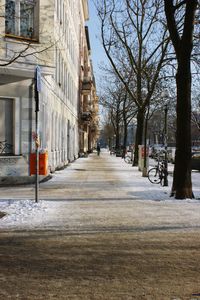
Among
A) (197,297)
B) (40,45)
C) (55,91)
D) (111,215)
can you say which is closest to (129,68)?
(55,91)

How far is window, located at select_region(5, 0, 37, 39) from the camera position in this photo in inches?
570

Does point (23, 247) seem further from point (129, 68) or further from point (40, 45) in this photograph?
point (129, 68)

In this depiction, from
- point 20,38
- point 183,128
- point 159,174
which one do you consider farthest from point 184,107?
point 20,38

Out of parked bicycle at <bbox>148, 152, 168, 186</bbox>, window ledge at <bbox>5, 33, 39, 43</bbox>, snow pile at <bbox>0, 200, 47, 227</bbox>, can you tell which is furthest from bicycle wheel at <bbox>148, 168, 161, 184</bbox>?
snow pile at <bbox>0, 200, 47, 227</bbox>

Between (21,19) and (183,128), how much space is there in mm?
7144

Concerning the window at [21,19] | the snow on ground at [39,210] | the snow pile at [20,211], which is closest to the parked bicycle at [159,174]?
the snow on ground at [39,210]

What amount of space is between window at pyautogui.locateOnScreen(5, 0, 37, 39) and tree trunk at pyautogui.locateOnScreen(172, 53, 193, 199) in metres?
6.01

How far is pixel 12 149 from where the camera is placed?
15844mm

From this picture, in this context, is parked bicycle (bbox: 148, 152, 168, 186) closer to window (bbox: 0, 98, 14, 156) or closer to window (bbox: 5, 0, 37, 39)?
window (bbox: 0, 98, 14, 156)

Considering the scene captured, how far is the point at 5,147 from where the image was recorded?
15.6 m

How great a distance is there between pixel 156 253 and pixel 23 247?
203cm

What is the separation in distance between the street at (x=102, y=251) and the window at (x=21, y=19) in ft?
22.2

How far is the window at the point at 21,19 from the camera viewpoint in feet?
47.5

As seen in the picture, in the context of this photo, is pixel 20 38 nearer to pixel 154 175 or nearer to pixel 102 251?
pixel 154 175
